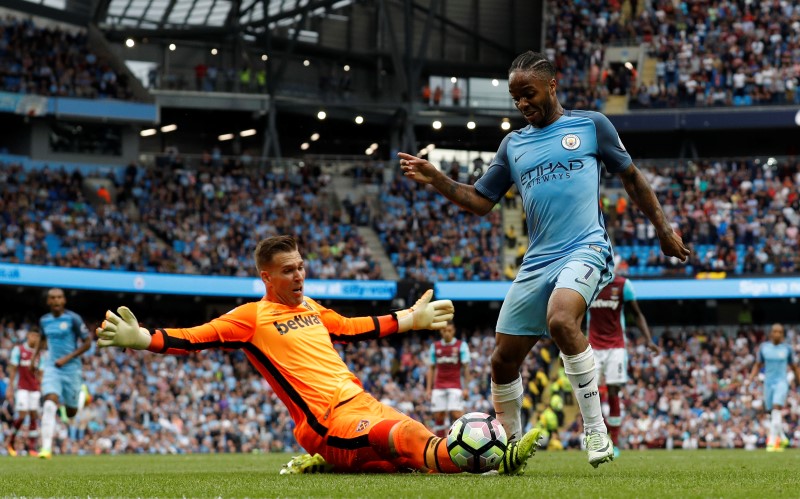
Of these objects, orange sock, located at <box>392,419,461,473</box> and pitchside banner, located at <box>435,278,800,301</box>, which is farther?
pitchside banner, located at <box>435,278,800,301</box>

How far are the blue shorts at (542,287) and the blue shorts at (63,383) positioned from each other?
9459 millimetres

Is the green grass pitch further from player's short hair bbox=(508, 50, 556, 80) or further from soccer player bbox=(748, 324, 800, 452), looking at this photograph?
soccer player bbox=(748, 324, 800, 452)

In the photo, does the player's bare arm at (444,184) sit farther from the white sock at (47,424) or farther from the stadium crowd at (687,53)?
the stadium crowd at (687,53)

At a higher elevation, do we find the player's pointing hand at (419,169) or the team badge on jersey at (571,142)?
the team badge on jersey at (571,142)

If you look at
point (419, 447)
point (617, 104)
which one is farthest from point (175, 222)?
point (419, 447)

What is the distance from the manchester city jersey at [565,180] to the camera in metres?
7.82

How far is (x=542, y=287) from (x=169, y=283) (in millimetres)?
26324

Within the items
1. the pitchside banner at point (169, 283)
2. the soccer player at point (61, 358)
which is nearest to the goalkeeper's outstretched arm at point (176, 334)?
the soccer player at point (61, 358)

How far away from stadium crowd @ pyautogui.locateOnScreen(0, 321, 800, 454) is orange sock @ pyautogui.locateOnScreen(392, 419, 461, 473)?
19.9m

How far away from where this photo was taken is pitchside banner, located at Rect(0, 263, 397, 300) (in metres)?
30.4

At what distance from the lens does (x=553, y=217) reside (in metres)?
7.84

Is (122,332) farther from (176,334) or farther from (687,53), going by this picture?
(687,53)

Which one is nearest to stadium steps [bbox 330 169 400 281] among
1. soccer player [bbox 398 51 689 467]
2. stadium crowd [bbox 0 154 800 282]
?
stadium crowd [bbox 0 154 800 282]

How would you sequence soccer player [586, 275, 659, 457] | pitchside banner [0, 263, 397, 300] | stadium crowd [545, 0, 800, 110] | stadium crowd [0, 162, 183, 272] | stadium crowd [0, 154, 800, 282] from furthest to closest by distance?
stadium crowd [545, 0, 800, 110] → stadium crowd [0, 154, 800, 282] → stadium crowd [0, 162, 183, 272] → pitchside banner [0, 263, 397, 300] → soccer player [586, 275, 659, 457]
